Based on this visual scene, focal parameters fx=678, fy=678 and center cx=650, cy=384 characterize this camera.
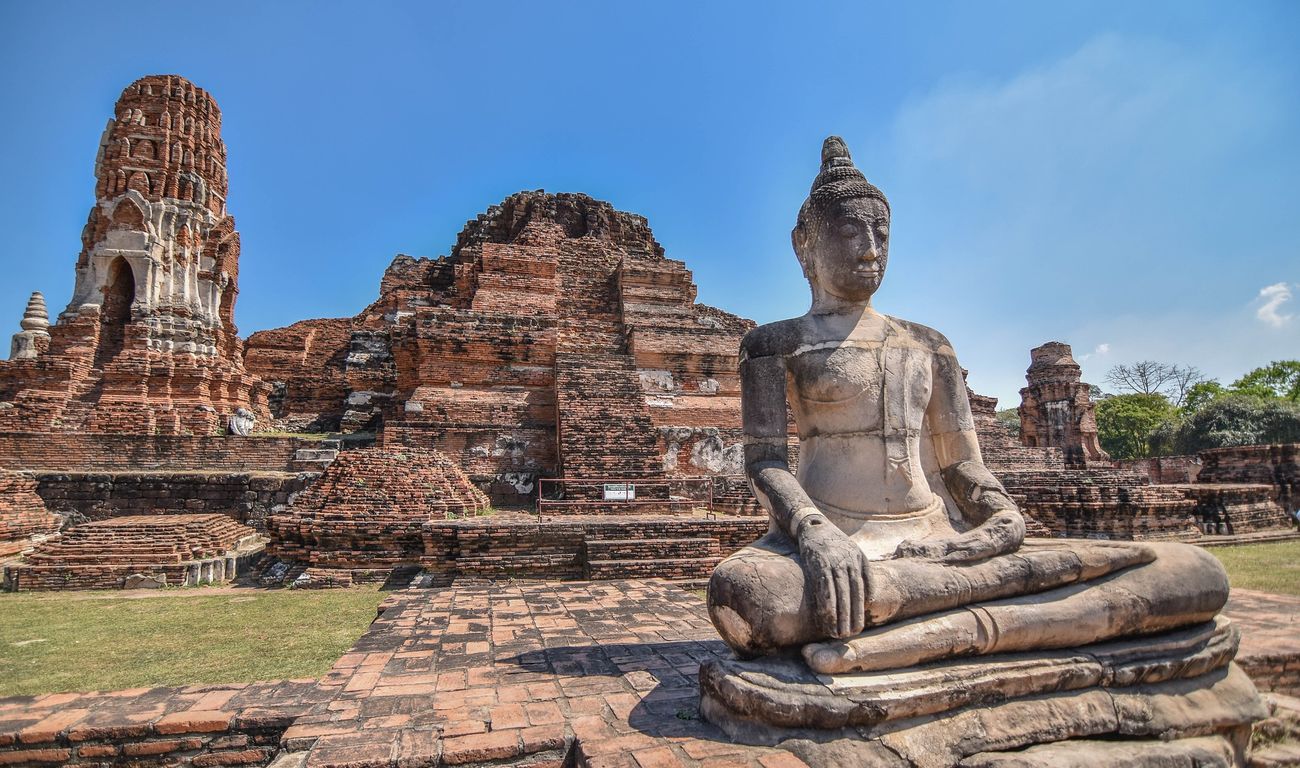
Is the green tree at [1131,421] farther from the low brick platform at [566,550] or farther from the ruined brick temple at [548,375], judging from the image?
the low brick platform at [566,550]

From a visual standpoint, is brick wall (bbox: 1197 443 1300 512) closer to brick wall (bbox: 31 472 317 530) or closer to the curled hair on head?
the curled hair on head

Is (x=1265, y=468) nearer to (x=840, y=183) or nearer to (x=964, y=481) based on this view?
(x=964, y=481)

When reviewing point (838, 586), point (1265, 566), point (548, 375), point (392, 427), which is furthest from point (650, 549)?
point (1265, 566)

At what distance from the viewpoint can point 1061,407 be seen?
25.8m

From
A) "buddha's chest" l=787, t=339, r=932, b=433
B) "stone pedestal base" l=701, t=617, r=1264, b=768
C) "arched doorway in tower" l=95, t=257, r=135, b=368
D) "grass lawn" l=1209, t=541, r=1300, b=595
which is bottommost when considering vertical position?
"grass lawn" l=1209, t=541, r=1300, b=595

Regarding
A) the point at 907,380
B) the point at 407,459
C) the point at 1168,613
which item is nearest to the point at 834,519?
the point at 907,380

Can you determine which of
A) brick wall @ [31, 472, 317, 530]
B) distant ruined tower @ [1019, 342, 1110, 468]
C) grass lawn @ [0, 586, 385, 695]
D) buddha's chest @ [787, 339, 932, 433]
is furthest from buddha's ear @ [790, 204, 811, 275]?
distant ruined tower @ [1019, 342, 1110, 468]

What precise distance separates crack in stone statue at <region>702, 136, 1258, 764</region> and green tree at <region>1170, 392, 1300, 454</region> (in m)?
32.7

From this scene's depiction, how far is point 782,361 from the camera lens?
3400 mm

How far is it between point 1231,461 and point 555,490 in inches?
654

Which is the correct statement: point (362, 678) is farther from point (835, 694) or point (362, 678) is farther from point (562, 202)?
point (562, 202)

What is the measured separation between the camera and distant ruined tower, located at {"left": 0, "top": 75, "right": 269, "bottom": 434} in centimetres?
1488

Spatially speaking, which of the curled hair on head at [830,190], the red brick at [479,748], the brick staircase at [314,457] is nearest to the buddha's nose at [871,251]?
the curled hair on head at [830,190]

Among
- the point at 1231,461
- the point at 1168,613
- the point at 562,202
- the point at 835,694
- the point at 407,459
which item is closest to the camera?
the point at 835,694
